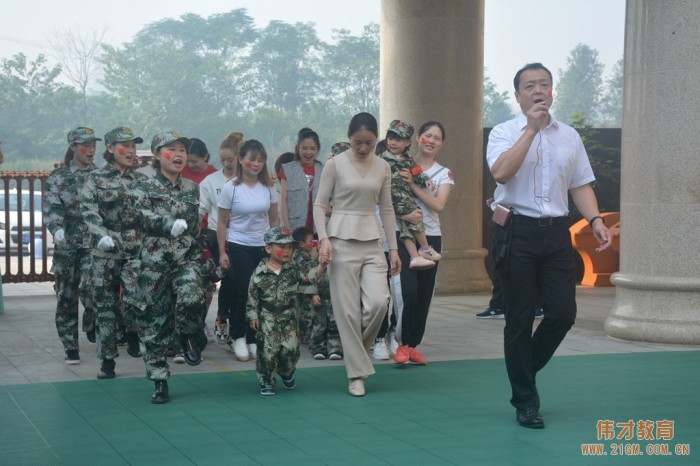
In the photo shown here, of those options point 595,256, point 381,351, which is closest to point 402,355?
point 381,351

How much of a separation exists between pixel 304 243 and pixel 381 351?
111 cm

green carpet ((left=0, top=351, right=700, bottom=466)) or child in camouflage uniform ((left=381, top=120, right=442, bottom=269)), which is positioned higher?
child in camouflage uniform ((left=381, top=120, right=442, bottom=269))

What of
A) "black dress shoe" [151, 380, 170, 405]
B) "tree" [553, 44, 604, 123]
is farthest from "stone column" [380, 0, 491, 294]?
"tree" [553, 44, 604, 123]

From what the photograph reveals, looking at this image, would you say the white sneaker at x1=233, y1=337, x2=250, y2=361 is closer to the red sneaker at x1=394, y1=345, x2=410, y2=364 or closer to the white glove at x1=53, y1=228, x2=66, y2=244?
the red sneaker at x1=394, y1=345, x2=410, y2=364

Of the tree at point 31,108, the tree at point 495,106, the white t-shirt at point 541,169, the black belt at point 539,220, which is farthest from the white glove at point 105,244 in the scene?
the tree at point 495,106

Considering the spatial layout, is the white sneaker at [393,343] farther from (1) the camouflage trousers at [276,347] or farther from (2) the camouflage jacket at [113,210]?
(2) the camouflage jacket at [113,210]

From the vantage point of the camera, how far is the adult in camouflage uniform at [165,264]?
23.5ft

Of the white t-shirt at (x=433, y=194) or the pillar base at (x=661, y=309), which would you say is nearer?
the white t-shirt at (x=433, y=194)

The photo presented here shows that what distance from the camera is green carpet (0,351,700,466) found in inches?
225

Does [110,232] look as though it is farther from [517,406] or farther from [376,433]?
[517,406]

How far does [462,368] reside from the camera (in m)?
8.56

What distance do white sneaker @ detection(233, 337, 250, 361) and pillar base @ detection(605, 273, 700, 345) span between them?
3.55 metres

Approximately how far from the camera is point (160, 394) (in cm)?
713

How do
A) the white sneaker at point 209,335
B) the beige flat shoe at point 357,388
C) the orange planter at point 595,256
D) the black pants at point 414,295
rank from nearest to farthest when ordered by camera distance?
1. the beige flat shoe at point 357,388
2. the black pants at point 414,295
3. the white sneaker at point 209,335
4. the orange planter at point 595,256
